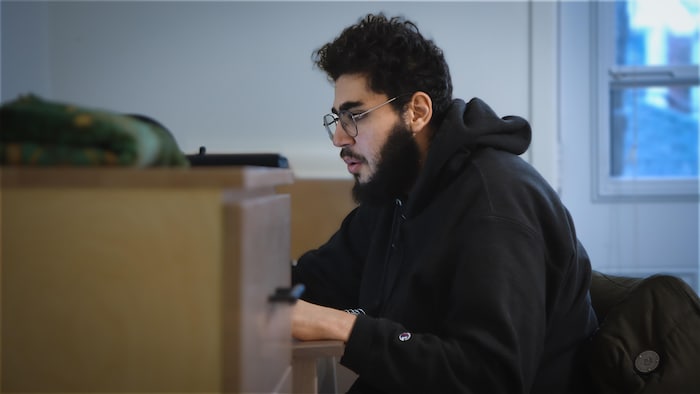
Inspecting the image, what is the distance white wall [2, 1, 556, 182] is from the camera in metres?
2.57

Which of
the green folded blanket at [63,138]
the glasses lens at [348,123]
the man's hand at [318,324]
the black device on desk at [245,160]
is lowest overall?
the man's hand at [318,324]

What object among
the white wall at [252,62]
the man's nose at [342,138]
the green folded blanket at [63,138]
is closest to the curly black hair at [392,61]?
the man's nose at [342,138]

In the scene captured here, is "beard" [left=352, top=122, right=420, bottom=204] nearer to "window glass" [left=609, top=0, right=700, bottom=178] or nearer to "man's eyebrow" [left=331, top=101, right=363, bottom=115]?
"man's eyebrow" [left=331, top=101, right=363, bottom=115]

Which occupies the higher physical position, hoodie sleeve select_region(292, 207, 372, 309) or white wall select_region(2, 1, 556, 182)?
white wall select_region(2, 1, 556, 182)

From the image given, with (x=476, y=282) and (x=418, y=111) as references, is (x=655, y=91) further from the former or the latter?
(x=476, y=282)

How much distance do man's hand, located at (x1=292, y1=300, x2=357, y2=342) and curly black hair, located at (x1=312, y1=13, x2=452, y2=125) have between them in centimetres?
56

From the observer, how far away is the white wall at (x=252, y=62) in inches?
101

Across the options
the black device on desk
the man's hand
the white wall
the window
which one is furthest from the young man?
the window

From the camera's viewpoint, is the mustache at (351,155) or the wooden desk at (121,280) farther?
the mustache at (351,155)

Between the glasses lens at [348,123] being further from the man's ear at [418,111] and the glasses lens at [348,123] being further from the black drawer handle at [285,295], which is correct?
the black drawer handle at [285,295]

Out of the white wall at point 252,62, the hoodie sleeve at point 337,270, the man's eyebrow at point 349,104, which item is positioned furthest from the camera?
the white wall at point 252,62

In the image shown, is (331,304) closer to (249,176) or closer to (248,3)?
(249,176)

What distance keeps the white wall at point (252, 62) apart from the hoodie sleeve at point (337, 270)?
0.95 m

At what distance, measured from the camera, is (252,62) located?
2.60 m
